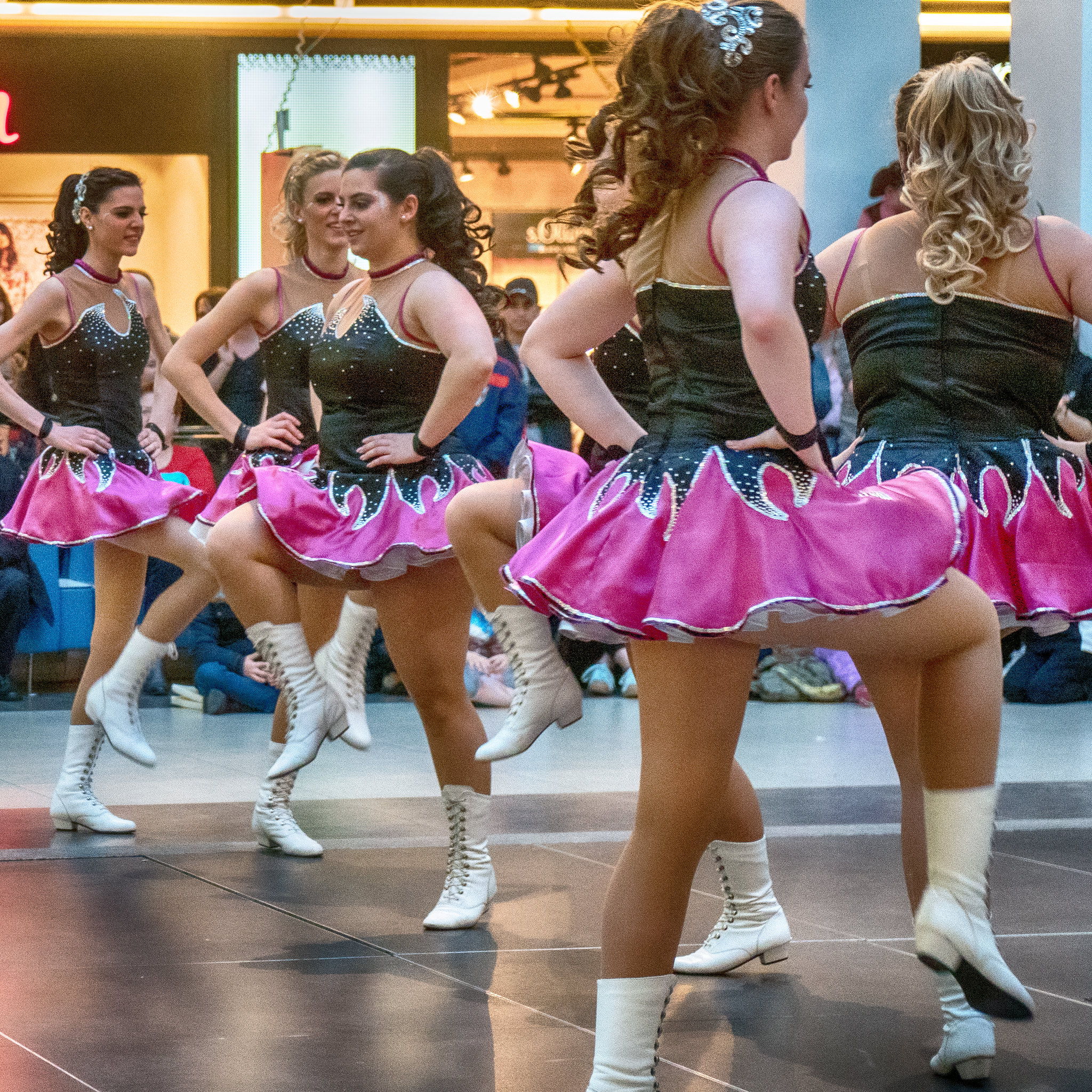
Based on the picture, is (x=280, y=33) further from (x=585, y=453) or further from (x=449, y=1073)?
(x=449, y=1073)

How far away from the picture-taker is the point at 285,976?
3752 millimetres

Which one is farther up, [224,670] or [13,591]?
[13,591]

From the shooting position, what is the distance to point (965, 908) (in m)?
2.61

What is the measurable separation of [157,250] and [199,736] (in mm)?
6216

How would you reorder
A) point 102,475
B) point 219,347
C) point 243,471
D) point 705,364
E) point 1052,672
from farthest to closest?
point 1052,672 → point 102,475 → point 219,347 → point 243,471 → point 705,364

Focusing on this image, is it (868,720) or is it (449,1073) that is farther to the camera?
(868,720)

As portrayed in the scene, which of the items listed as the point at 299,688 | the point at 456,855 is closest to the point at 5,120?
the point at 299,688

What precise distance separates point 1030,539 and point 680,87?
1344mm

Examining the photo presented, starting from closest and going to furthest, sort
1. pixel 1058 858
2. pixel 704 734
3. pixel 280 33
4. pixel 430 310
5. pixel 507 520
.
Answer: pixel 704 734 < pixel 507 520 < pixel 430 310 < pixel 1058 858 < pixel 280 33

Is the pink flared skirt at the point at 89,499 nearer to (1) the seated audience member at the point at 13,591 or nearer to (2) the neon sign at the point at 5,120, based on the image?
(1) the seated audience member at the point at 13,591

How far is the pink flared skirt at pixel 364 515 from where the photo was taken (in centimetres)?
429

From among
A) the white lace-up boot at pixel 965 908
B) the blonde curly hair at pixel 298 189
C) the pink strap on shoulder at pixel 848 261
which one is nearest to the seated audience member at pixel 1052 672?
the blonde curly hair at pixel 298 189

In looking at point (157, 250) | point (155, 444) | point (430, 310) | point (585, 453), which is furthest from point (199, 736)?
point (157, 250)

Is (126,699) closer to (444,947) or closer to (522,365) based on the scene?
(444,947)
